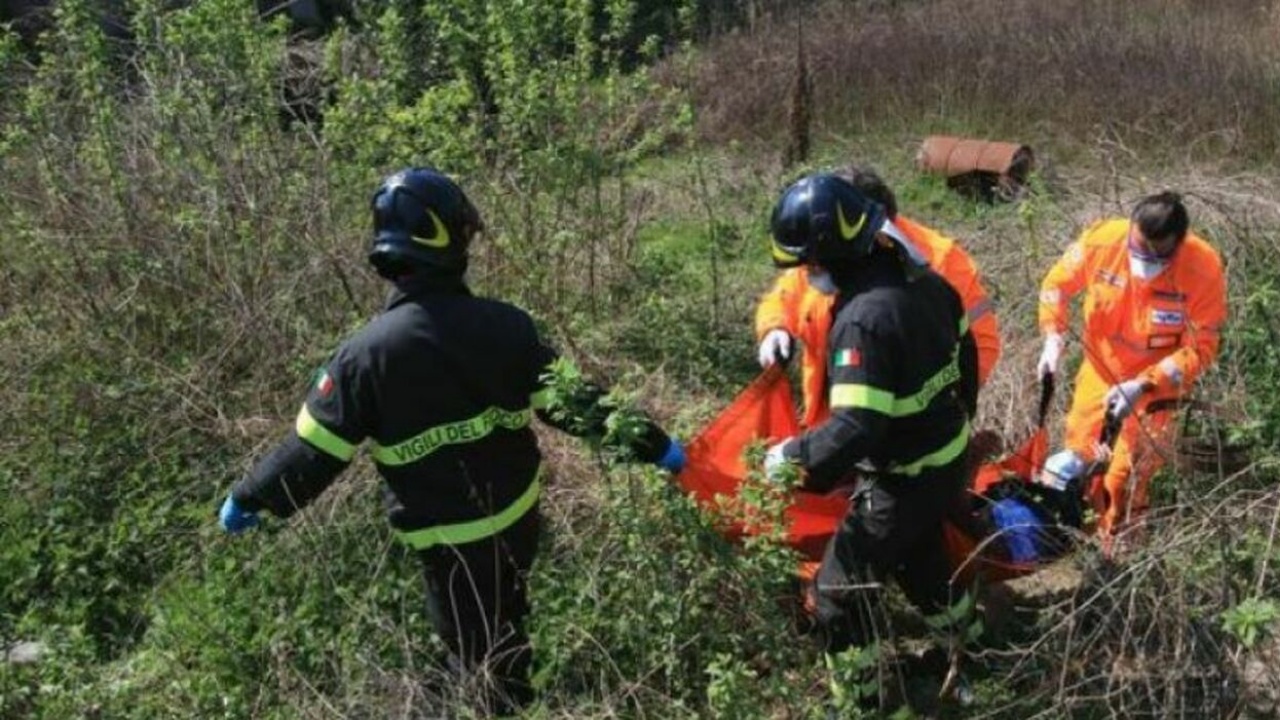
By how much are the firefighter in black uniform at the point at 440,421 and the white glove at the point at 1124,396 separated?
2.11 m

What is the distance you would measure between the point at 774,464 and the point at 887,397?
37 cm

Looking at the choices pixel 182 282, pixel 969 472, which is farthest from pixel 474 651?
pixel 182 282

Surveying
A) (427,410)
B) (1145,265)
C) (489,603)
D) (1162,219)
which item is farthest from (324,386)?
(1145,265)

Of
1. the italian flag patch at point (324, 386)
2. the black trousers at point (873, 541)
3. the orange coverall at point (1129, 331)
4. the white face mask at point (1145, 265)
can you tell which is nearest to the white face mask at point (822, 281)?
the black trousers at point (873, 541)

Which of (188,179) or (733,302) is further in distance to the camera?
(733,302)

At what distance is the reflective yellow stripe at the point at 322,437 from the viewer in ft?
11.5

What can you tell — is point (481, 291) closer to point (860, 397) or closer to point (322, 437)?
point (322, 437)

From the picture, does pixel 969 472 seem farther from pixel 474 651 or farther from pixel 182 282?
pixel 182 282

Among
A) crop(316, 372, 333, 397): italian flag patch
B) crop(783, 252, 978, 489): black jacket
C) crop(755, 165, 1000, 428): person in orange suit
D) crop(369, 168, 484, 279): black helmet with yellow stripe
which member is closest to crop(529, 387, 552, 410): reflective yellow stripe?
crop(369, 168, 484, 279): black helmet with yellow stripe

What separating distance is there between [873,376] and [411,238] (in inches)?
52.2

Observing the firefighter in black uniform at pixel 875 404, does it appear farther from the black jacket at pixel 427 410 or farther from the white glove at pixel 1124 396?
the white glove at pixel 1124 396

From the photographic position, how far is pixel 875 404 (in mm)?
3514

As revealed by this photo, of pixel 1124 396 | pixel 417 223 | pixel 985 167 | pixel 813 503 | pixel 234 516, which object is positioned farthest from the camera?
pixel 985 167

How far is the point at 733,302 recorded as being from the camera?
7.15 metres
